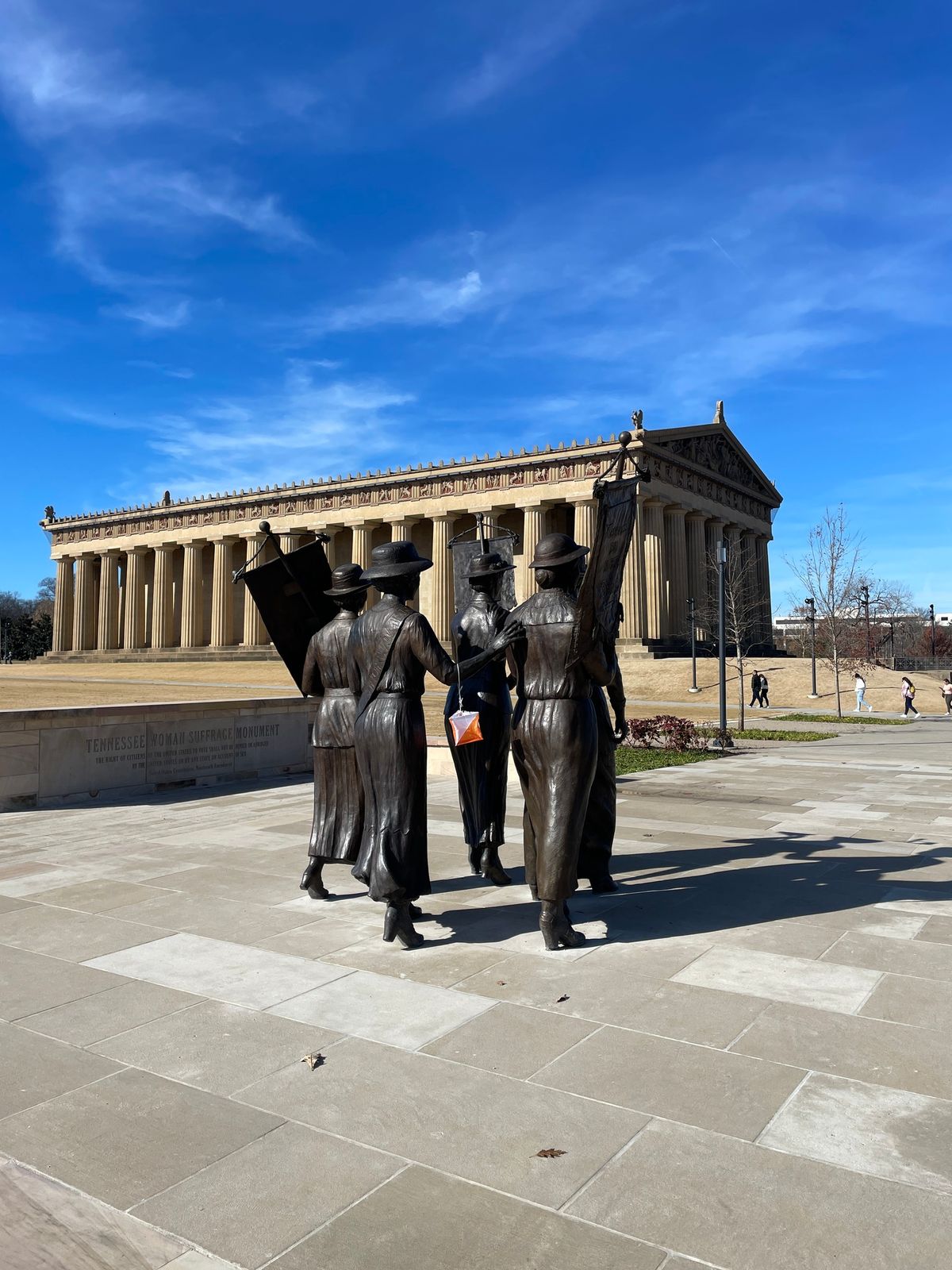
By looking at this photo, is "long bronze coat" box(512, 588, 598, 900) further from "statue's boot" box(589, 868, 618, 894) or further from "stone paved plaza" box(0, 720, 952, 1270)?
"statue's boot" box(589, 868, 618, 894)

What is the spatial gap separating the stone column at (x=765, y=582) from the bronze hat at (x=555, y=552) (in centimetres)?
6240

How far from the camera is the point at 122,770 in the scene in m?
12.6

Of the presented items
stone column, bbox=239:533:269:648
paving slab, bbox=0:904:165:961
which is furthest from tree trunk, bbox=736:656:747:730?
stone column, bbox=239:533:269:648

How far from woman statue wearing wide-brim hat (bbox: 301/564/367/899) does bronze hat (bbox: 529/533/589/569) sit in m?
1.35

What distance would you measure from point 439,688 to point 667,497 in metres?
20.7

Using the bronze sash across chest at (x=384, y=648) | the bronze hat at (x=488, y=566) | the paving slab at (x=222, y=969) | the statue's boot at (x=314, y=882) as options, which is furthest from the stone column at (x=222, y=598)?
the paving slab at (x=222, y=969)

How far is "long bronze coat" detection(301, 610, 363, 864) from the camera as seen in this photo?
651 cm

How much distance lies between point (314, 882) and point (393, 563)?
2.40m

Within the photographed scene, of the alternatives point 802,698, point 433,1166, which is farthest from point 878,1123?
point 802,698

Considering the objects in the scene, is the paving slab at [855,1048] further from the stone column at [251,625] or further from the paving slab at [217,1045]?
the stone column at [251,625]

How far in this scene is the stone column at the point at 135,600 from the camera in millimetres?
73312

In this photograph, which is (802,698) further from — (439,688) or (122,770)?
(122,770)

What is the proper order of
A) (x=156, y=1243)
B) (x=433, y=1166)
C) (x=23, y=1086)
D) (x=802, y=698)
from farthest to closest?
1. (x=802, y=698)
2. (x=23, y=1086)
3. (x=433, y=1166)
4. (x=156, y=1243)

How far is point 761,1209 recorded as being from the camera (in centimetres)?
277
